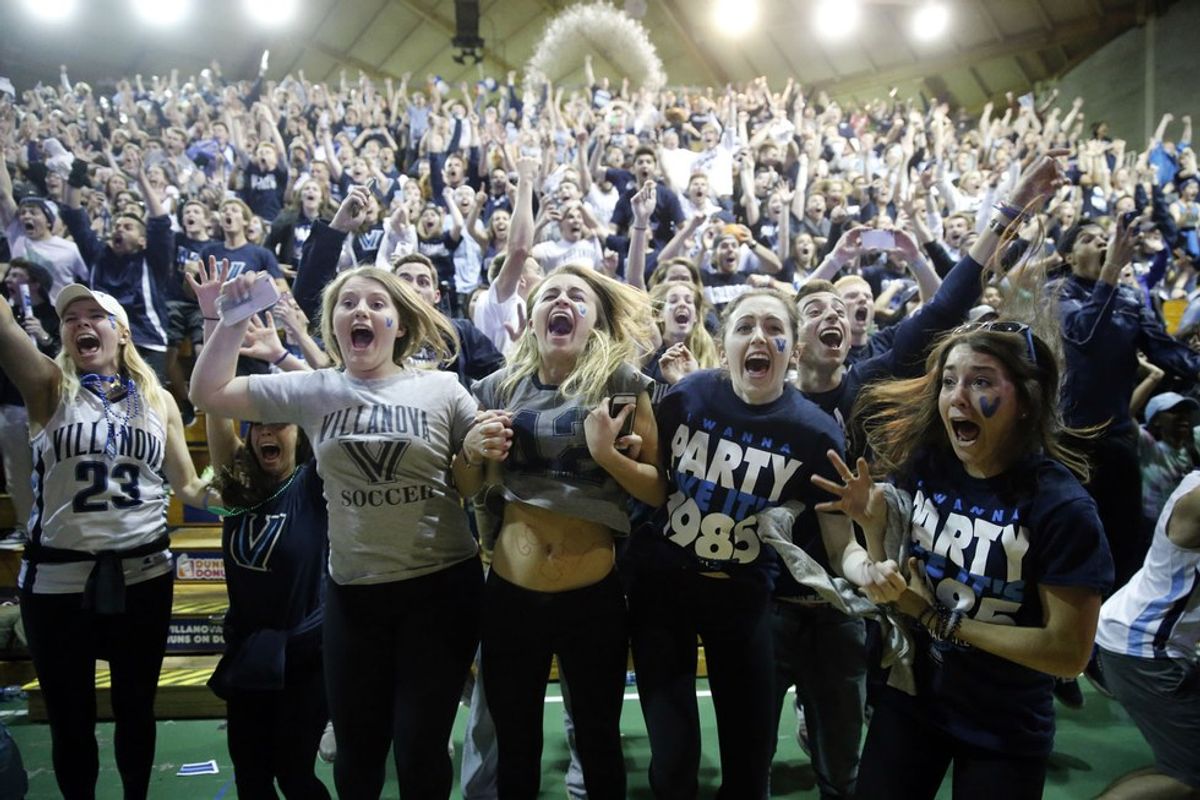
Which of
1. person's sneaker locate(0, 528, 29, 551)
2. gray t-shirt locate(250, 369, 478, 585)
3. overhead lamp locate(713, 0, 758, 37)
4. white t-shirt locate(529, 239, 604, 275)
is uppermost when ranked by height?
overhead lamp locate(713, 0, 758, 37)

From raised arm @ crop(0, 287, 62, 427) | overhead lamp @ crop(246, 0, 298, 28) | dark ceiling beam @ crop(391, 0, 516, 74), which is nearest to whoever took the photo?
raised arm @ crop(0, 287, 62, 427)

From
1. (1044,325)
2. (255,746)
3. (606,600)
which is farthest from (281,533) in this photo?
(1044,325)

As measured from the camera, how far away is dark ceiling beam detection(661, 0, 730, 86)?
2052 cm

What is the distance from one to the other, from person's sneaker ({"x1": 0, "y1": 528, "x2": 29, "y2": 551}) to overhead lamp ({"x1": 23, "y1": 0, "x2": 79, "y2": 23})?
26.4 feet

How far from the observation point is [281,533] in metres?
2.56

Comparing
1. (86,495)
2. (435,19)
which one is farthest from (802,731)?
(435,19)

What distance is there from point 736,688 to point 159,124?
13.1 m

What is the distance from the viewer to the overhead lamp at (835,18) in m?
18.9

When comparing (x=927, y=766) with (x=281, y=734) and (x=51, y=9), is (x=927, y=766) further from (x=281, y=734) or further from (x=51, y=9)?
(x=51, y=9)

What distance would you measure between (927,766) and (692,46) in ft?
73.0

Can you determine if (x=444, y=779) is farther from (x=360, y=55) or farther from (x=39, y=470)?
(x=360, y=55)

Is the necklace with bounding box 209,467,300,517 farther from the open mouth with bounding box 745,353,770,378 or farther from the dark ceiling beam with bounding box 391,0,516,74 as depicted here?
the dark ceiling beam with bounding box 391,0,516,74

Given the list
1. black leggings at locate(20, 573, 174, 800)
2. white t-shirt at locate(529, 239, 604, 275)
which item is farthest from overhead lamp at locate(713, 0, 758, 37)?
black leggings at locate(20, 573, 174, 800)

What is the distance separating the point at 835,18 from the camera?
758 inches
